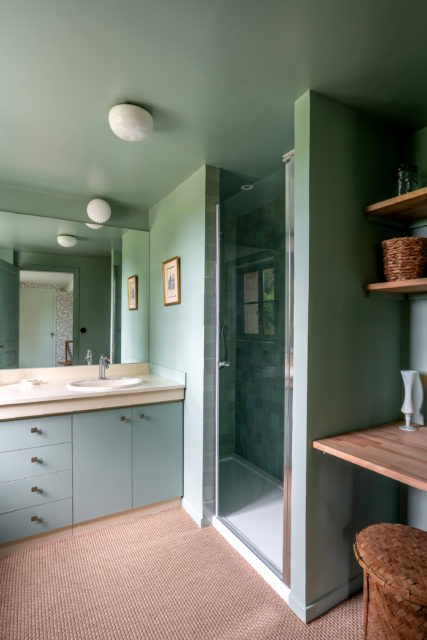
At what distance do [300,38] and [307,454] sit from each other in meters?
1.66

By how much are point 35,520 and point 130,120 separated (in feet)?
7.48

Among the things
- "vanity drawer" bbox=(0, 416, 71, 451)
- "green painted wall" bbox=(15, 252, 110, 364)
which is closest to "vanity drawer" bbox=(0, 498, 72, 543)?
"vanity drawer" bbox=(0, 416, 71, 451)

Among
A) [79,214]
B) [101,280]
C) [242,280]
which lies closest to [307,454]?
[242,280]

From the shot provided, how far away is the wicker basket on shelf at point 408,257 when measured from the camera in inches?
61.6

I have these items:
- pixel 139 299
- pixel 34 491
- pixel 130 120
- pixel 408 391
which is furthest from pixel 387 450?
pixel 139 299

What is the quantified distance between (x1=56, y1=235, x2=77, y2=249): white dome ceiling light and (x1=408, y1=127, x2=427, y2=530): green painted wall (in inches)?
95.3

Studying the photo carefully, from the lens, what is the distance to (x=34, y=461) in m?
2.07

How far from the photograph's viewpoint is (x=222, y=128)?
1876mm

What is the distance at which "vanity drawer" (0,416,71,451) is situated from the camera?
2.00 meters

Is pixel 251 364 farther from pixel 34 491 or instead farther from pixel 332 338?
pixel 34 491

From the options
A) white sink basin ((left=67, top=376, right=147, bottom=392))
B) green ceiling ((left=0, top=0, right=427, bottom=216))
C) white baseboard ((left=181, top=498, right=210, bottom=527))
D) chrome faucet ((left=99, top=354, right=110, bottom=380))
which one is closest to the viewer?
green ceiling ((left=0, top=0, right=427, bottom=216))

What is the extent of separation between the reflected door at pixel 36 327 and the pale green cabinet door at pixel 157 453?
3.00 feet

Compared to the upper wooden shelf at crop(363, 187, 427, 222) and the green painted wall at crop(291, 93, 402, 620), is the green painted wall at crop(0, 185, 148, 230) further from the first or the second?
the upper wooden shelf at crop(363, 187, 427, 222)

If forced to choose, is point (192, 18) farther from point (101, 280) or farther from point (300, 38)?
point (101, 280)
